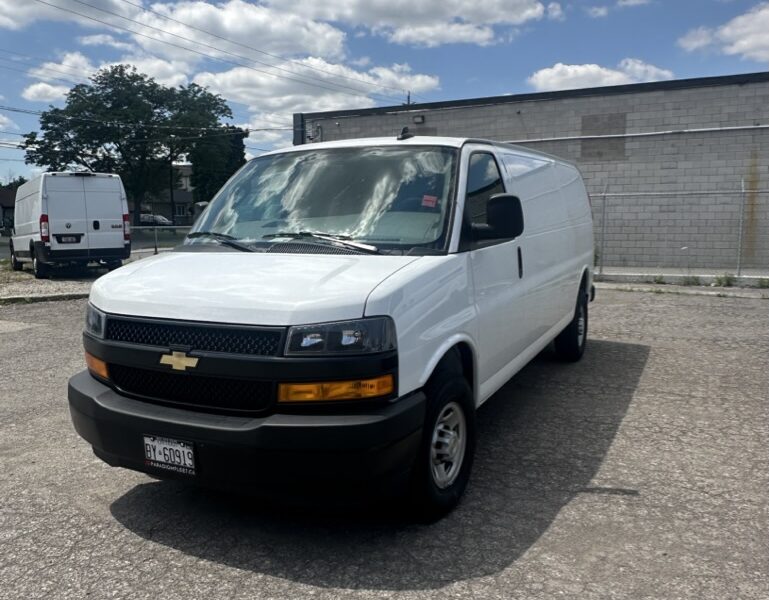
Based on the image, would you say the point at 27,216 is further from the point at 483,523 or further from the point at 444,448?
the point at 483,523

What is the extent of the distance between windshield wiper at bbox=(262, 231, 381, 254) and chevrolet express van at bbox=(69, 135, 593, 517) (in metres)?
0.01

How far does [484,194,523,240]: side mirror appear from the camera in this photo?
12.8 ft

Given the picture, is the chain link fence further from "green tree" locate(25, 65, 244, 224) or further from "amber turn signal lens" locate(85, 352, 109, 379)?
"green tree" locate(25, 65, 244, 224)

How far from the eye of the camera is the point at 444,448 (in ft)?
11.8

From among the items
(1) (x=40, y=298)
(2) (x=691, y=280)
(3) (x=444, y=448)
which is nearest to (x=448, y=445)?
(3) (x=444, y=448)

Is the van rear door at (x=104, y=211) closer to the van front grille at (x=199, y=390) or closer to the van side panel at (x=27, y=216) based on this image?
the van side panel at (x=27, y=216)

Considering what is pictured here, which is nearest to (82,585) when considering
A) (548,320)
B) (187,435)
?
(187,435)

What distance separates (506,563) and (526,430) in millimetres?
2005

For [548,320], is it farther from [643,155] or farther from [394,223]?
[643,155]

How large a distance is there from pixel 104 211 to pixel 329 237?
47.6 feet

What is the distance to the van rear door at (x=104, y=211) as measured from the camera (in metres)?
16.5

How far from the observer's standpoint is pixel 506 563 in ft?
10.3

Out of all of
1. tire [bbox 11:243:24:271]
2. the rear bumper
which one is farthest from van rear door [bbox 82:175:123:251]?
tire [bbox 11:243:24:271]

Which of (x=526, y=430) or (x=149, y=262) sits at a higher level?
(x=149, y=262)
